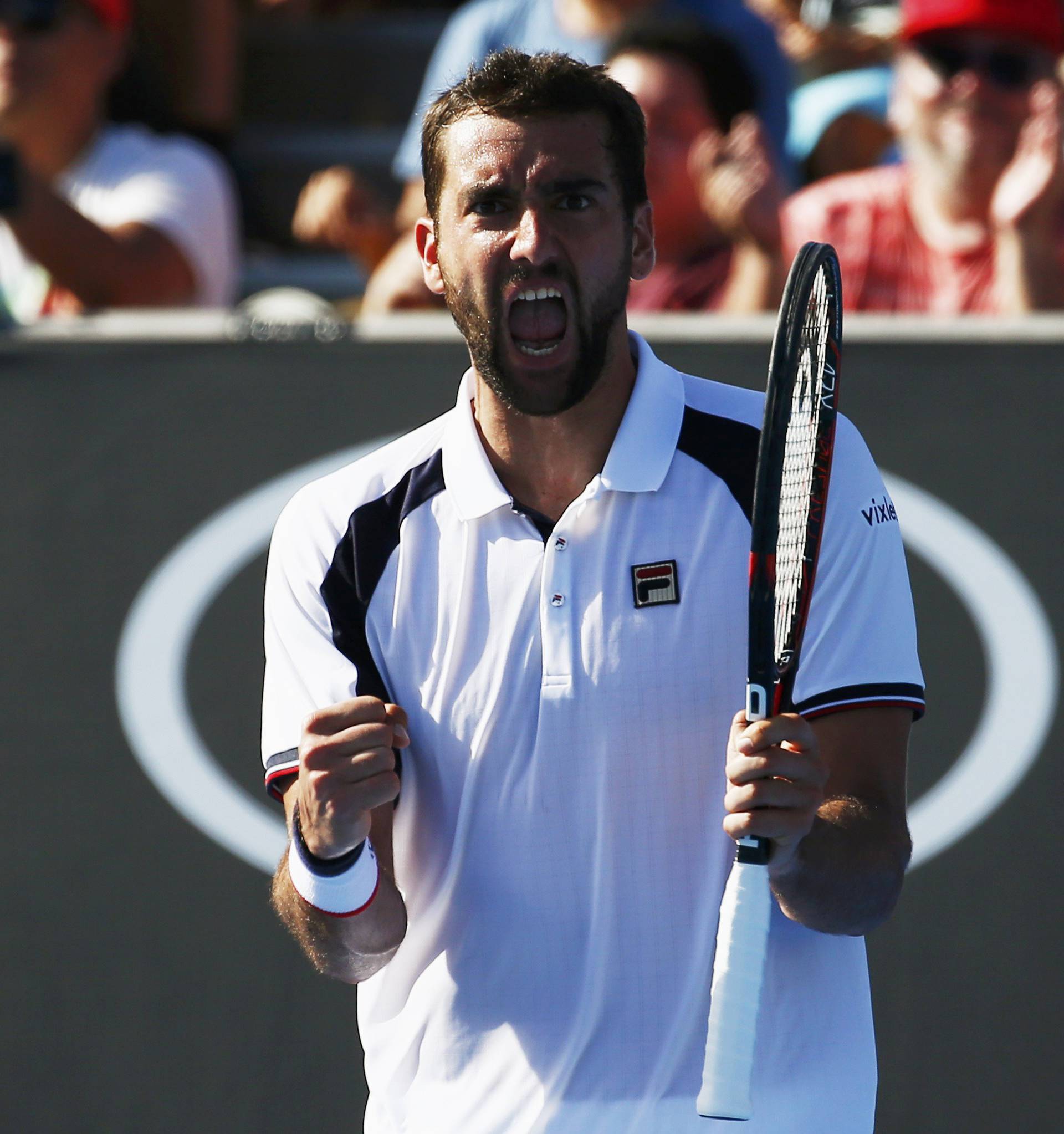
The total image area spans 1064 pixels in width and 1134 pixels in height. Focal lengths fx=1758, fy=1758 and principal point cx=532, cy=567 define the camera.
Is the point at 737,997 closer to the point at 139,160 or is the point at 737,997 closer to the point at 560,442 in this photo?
the point at 560,442

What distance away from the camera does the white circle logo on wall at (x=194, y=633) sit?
3.75 m

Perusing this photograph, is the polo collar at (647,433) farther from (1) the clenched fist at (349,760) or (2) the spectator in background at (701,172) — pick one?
(2) the spectator in background at (701,172)

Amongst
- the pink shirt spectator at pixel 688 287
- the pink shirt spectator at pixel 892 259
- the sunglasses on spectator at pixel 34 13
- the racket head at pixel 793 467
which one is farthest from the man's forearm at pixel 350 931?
the sunglasses on spectator at pixel 34 13

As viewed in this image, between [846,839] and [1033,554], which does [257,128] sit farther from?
[846,839]

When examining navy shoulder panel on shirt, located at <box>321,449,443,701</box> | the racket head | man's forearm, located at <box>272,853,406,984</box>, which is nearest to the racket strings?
the racket head

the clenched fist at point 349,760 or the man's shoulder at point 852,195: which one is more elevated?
the man's shoulder at point 852,195

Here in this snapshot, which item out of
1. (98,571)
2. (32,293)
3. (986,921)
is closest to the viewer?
(986,921)

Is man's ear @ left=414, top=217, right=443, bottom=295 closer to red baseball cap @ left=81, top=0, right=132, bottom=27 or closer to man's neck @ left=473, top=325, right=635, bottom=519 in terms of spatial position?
man's neck @ left=473, top=325, right=635, bottom=519

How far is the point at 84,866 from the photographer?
3.88m

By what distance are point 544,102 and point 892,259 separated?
2.54 metres

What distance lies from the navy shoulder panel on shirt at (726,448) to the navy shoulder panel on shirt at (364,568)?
13.1 inches

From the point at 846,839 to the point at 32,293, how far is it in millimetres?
3449

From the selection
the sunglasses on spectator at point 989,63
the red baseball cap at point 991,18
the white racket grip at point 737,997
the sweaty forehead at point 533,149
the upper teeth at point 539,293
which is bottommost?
the white racket grip at point 737,997

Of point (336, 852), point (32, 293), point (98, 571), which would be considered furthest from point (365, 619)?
point (32, 293)
